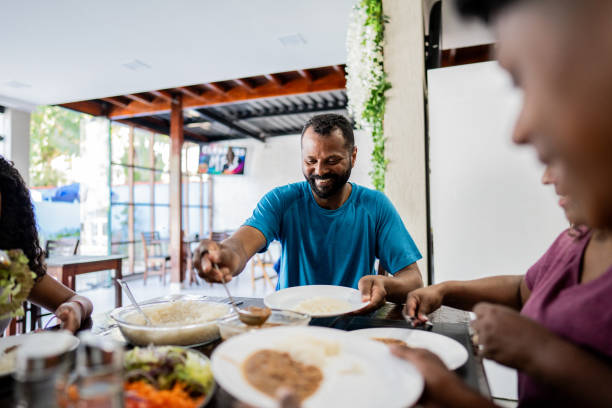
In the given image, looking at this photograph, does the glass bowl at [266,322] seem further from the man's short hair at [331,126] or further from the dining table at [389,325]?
the man's short hair at [331,126]

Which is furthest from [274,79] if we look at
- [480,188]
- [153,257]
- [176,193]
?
[153,257]

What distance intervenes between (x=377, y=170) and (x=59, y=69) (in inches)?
183

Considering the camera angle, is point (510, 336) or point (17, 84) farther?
point (17, 84)

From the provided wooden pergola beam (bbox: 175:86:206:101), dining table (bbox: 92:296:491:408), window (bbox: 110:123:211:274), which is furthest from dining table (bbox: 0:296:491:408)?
window (bbox: 110:123:211:274)

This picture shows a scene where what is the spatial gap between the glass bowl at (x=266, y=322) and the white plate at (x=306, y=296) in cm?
21

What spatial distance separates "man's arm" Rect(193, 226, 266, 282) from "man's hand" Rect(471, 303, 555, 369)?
36.0 inches

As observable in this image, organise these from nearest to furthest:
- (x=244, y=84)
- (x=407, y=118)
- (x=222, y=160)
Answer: (x=407, y=118), (x=244, y=84), (x=222, y=160)

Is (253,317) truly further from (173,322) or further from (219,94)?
(219,94)

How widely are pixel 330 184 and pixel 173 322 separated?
108cm

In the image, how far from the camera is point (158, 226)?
971 centimetres

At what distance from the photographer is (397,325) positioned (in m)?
1.17

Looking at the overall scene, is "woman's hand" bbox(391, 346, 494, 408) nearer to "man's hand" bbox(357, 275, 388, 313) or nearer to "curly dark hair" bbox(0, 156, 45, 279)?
"man's hand" bbox(357, 275, 388, 313)

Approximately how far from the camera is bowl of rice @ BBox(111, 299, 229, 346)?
0.97 meters

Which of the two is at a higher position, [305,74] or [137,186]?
[305,74]
